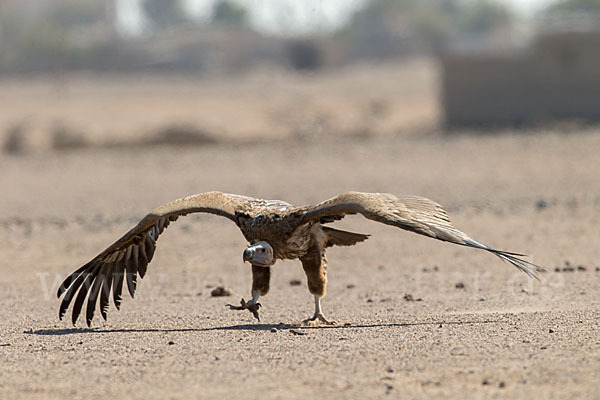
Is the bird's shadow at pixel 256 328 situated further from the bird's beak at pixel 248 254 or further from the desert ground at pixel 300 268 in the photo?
the bird's beak at pixel 248 254

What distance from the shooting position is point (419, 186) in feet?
62.5

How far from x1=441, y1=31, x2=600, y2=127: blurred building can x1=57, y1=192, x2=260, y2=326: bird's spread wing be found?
57.1 ft

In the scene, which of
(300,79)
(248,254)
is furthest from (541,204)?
(300,79)

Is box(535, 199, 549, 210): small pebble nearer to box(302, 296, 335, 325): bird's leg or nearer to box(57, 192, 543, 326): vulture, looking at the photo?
box(57, 192, 543, 326): vulture

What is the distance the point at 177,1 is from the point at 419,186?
3410 inches

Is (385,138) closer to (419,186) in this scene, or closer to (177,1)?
(419,186)

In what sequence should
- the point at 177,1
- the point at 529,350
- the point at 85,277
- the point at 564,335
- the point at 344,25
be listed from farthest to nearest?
the point at 177,1, the point at 344,25, the point at 85,277, the point at 564,335, the point at 529,350

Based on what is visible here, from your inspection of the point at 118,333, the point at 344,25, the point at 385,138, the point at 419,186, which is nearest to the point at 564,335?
the point at 118,333

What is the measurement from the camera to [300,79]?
5006 cm

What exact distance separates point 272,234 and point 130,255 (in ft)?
4.84

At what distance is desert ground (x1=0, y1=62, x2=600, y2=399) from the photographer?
6953 mm

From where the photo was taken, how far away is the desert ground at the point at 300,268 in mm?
6953

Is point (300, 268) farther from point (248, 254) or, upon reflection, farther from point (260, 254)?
point (248, 254)

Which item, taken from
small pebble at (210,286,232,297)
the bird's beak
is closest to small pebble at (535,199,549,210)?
small pebble at (210,286,232,297)
